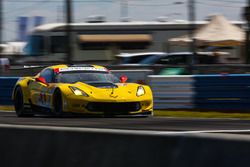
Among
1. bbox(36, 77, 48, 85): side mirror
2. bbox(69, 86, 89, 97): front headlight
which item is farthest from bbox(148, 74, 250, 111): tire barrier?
bbox(69, 86, 89, 97): front headlight

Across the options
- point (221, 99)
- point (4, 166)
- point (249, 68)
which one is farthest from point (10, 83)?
point (4, 166)

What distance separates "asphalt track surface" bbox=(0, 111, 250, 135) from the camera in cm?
1088

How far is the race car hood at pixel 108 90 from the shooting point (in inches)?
515

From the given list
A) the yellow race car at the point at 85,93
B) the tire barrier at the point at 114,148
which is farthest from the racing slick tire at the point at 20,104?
the tire barrier at the point at 114,148

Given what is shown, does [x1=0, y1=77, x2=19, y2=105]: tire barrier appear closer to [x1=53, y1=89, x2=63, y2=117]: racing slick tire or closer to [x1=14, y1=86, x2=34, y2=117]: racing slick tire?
[x1=14, y1=86, x2=34, y2=117]: racing slick tire

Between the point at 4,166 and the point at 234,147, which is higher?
the point at 234,147

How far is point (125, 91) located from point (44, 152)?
26.2ft

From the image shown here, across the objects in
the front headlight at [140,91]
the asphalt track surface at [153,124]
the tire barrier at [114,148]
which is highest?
the tire barrier at [114,148]

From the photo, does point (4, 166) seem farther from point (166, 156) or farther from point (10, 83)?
point (10, 83)

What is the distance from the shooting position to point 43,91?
14102mm

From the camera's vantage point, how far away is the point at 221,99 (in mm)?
16078

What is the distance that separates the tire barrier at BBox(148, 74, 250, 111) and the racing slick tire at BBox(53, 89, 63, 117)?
12.6 ft

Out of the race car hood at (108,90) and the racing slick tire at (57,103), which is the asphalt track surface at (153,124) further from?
the race car hood at (108,90)

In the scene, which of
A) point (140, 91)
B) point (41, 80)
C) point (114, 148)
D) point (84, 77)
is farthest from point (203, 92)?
point (114, 148)
